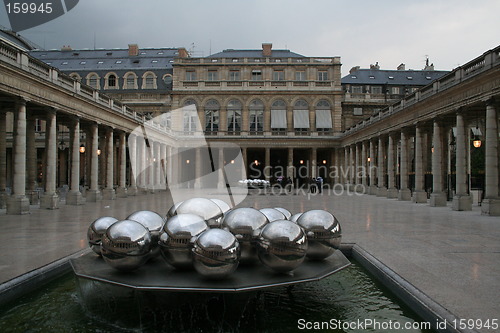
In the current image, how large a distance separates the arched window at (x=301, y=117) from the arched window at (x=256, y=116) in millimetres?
5338

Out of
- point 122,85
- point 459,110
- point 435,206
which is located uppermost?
point 122,85

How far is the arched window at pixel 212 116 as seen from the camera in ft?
206

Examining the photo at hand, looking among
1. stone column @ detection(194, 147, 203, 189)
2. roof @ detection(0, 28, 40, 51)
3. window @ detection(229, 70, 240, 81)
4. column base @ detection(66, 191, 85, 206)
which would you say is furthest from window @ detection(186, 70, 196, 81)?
column base @ detection(66, 191, 85, 206)

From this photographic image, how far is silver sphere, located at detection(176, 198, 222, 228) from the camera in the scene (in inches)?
311

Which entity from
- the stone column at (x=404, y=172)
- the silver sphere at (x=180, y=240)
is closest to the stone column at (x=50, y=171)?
the silver sphere at (x=180, y=240)

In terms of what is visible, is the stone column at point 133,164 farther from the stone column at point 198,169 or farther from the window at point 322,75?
the window at point 322,75

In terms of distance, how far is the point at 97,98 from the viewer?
31.5 m

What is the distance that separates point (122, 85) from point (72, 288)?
62.0 metres

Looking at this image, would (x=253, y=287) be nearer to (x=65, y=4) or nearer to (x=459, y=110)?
(x=65, y=4)

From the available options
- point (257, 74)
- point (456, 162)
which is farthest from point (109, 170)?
point (257, 74)

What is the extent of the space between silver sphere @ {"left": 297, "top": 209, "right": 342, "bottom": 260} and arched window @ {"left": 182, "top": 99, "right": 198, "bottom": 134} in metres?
55.2

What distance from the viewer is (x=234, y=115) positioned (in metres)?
63.2

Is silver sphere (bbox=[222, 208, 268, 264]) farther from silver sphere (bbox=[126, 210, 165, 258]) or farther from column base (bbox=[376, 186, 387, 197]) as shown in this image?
column base (bbox=[376, 186, 387, 197])

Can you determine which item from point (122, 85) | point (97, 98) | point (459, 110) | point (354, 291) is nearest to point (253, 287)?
point (354, 291)
